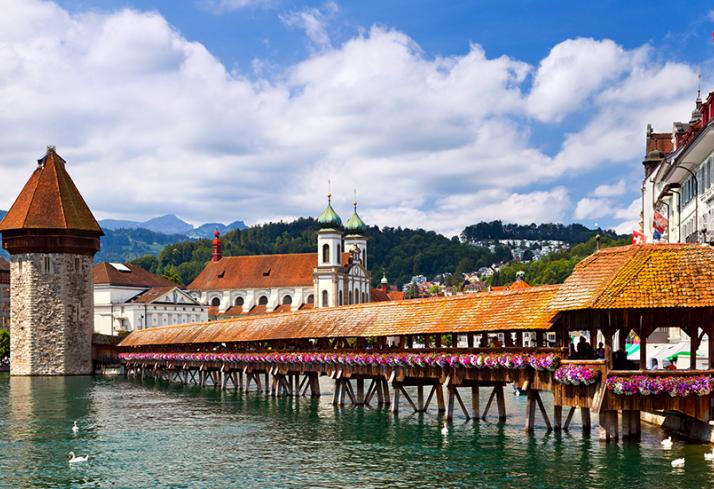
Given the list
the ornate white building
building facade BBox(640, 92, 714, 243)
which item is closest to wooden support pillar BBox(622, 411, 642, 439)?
building facade BBox(640, 92, 714, 243)

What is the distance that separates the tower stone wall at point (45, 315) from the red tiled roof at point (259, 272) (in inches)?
2217

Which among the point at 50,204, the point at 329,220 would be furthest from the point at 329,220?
the point at 50,204

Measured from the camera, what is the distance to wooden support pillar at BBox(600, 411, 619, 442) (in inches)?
1078

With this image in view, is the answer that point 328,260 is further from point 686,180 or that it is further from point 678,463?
point 678,463

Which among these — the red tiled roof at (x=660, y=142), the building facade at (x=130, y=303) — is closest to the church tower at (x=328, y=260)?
the building facade at (x=130, y=303)

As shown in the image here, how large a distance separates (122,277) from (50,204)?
3888cm

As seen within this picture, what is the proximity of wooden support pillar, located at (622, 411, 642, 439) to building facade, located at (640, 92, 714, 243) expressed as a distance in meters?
7.42

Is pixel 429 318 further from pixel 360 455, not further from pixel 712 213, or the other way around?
pixel 712 213

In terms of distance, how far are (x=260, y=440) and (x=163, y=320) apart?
84.5 metres

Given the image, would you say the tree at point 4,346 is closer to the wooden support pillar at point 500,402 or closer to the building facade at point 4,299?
the building facade at point 4,299

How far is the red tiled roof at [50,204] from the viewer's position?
260 feet

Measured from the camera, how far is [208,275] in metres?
142

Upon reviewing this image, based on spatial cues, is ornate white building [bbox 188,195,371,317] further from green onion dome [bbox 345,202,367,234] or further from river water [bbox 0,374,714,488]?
river water [bbox 0,374,714,488]

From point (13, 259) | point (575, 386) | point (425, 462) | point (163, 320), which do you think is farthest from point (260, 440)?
point (163, 320)
